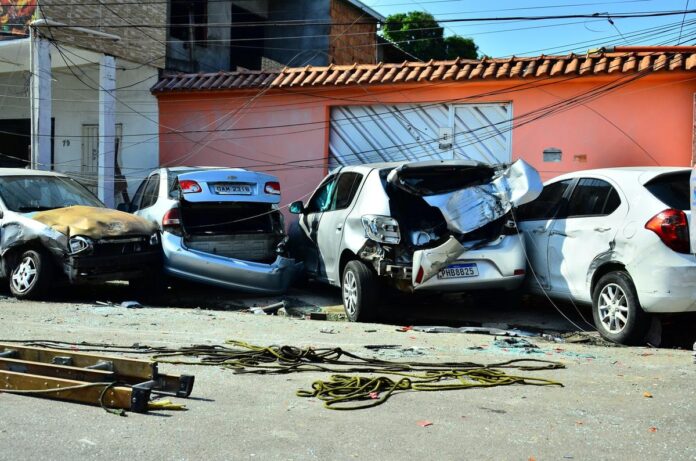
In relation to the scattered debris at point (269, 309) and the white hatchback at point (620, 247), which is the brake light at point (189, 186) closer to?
the scattered debris at point (269, 309)

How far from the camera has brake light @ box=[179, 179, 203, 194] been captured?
34.6 ft

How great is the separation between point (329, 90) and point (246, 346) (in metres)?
8.62

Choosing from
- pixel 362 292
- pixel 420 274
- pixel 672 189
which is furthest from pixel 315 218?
pixel 672 189

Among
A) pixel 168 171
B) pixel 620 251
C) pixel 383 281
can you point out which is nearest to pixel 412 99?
pixel 168 171

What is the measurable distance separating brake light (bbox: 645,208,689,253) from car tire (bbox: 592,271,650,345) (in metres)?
0.53

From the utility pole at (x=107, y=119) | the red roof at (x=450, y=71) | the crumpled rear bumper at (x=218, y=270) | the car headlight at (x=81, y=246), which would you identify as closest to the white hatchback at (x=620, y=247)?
the crumpled rear bumper at (x=218, y=270)

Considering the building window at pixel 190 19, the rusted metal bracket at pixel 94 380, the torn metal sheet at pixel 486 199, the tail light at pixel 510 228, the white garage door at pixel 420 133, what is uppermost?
the building window at pixel 190 19

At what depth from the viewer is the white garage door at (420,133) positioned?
13.8 m

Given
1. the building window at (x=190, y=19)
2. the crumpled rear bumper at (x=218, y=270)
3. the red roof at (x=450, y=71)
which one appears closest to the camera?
the crumpled rear bumper at (x=218, y=270)

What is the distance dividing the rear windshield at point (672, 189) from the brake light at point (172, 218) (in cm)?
590

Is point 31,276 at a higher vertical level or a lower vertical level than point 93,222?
lower

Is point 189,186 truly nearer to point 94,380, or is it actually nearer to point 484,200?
point 484,200

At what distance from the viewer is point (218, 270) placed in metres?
10.5

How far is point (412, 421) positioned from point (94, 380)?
2110 mm
